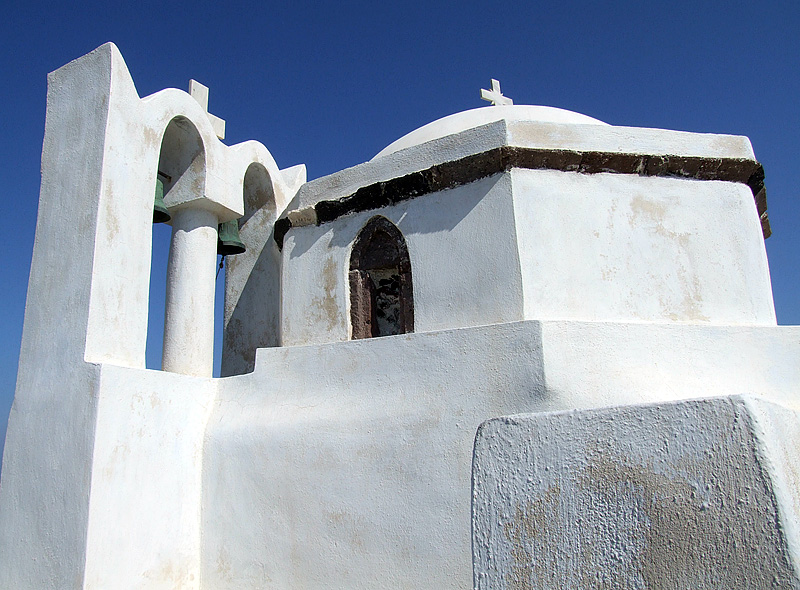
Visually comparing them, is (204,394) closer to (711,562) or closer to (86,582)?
(86,582)

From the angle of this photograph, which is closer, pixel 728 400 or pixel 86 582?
pixel 728 400

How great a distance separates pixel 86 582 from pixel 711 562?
3.47 m

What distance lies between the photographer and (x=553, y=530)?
6.19 feet

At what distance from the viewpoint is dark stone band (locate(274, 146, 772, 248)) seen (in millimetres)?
4527

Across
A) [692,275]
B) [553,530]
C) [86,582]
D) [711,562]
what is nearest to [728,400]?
[711,562]

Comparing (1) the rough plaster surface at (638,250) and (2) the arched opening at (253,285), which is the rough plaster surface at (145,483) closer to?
(2) the arched opening at (253,285)

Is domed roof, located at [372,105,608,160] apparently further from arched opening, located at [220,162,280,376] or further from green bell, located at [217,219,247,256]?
green bell, located at [217,219,247,256]

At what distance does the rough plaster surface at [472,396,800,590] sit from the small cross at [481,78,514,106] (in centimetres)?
552

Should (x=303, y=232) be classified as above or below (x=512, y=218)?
above

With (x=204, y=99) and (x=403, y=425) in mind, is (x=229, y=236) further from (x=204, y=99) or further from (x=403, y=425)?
(x=403, y=425)

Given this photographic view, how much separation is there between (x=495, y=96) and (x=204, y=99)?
10.3 ft

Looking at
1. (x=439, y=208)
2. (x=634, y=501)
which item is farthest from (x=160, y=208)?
(x=634, y=501)

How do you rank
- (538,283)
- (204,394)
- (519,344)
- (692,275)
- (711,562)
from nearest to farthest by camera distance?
(711,562) → (519,344) → (538,283) → (692,275) → (204,394)

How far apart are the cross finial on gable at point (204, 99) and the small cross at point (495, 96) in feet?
9.32
